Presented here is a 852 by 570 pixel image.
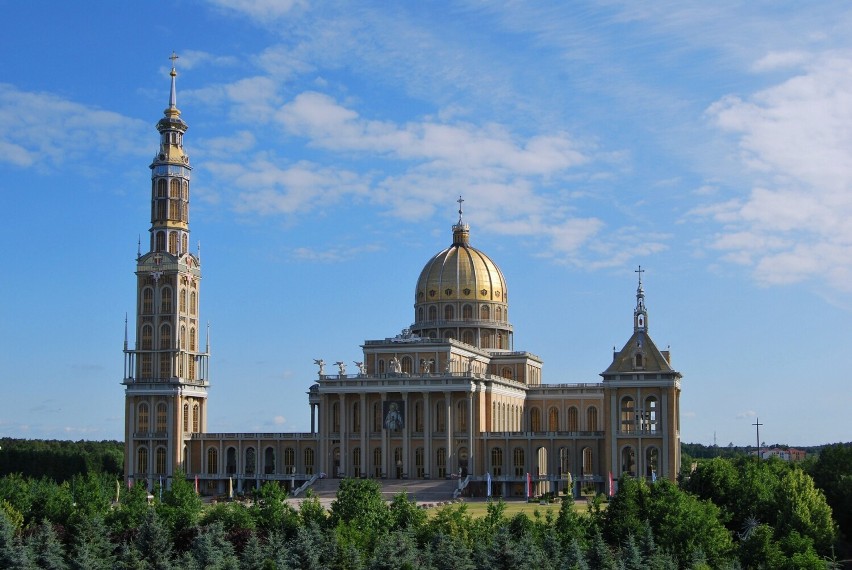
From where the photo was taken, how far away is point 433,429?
128m

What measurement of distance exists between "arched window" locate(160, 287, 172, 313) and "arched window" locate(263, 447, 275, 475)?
1712 cm

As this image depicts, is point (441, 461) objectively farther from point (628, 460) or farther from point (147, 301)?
point (147, 301)

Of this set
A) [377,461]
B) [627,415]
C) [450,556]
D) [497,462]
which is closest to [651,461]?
[627,415]

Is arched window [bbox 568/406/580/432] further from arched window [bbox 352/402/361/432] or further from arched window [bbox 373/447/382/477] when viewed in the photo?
arched window [bbox 352/402/361/432]

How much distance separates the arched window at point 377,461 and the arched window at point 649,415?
25.1 meters

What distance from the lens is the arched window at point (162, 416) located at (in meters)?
135

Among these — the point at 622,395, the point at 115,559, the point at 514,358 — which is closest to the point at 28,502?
the point at 115,559

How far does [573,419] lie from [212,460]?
37.2m

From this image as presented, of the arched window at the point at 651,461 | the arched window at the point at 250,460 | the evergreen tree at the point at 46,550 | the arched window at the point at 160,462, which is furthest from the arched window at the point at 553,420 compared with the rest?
the evergreen tree at the point at 46,550

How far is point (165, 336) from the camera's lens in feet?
446

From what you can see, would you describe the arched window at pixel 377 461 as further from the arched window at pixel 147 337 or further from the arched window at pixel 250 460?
the arched window at pixel 147 337

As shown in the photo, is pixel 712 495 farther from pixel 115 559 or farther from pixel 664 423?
pixel 115 559

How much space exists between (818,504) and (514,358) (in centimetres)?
6345

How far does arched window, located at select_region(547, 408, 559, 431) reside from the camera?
468 feet
